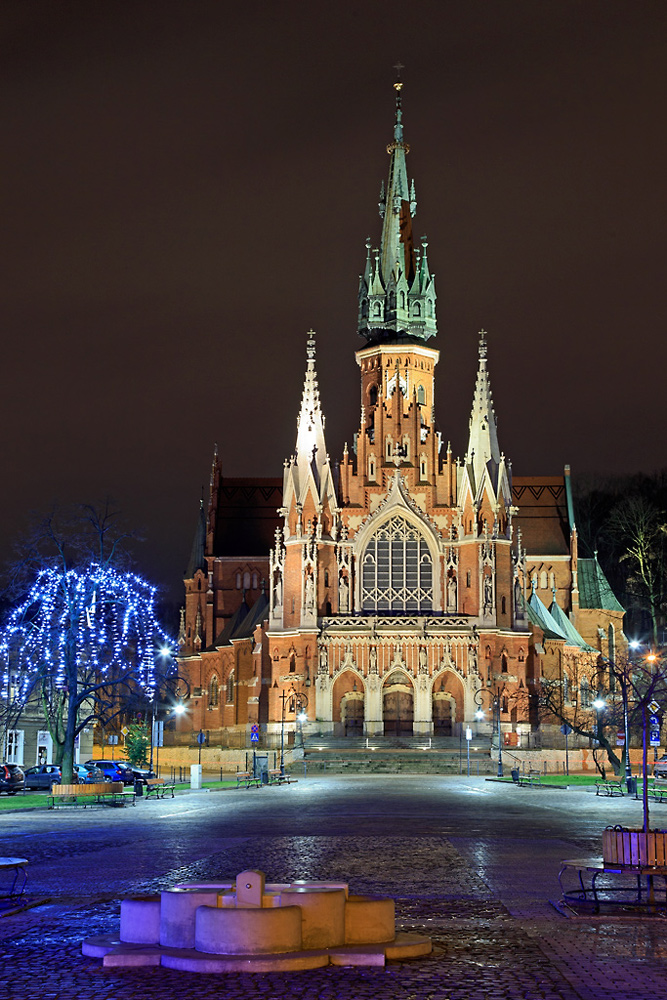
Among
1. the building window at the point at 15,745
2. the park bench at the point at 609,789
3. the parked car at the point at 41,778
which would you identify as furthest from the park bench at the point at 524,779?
the building window at the point at 15,745

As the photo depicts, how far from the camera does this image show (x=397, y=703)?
85.1 meters

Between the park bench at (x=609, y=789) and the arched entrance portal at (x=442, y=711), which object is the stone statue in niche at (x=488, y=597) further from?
the park bench at (x=609, y=789)

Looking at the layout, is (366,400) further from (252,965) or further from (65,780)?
(252,965)

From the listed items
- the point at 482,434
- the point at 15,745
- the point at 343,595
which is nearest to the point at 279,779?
the point at 15,745

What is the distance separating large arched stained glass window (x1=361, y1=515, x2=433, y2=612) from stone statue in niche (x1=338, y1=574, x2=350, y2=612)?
3.24ft

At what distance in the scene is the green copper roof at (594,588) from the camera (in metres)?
102

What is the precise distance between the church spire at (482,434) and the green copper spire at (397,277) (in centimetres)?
557

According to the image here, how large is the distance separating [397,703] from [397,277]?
101 feet

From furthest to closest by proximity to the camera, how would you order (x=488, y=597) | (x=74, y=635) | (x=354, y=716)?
(x=354, y=716) → (x=488, y=597) → (x=74, y=635)

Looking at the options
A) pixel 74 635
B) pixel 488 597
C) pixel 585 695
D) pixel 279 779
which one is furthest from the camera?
pixel 585 695

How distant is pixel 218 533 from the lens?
105 meters

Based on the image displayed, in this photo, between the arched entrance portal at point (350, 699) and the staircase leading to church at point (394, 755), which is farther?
the arched entrance portal at point (350, 699)

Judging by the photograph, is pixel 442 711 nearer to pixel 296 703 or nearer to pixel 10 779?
pixel 296 703

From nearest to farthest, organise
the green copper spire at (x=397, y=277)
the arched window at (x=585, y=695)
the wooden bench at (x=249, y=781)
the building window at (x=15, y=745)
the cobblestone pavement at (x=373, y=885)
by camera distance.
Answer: the cobblestone pavement at (x=373, y=885), the wooden bench at (x=249, y=781), the building window at (x=15, y=745), the arched window at (x=585, y=695), the green copper spire at (x=397, y=277)
